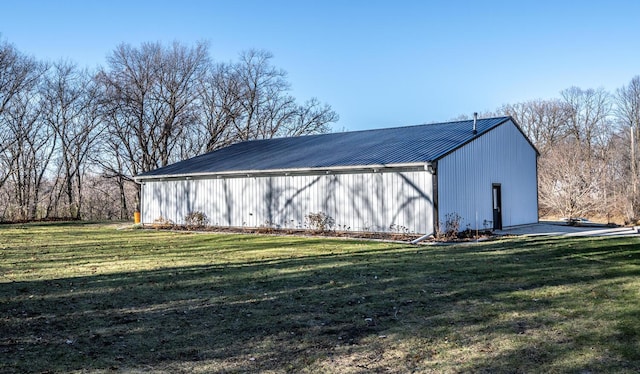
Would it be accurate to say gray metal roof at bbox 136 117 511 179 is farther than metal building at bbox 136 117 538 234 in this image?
Yes

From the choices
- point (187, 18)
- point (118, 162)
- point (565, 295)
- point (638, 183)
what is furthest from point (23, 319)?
point (118, 162)

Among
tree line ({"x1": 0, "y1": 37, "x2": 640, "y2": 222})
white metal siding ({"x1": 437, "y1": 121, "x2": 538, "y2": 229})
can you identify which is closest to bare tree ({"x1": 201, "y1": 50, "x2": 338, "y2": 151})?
tree line ({"x1": 0, "y1": 37, "x2": 640, "y2": 222})

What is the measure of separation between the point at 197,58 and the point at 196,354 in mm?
36424

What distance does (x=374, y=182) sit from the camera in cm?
1689

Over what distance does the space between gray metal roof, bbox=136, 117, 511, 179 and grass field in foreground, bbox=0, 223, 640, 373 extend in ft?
20.6

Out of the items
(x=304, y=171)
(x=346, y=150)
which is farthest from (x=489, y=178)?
(x=304, y=171)

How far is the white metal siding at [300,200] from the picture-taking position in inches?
636

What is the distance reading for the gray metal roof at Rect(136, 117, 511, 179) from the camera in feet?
56.4

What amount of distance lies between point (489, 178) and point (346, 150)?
214 inches

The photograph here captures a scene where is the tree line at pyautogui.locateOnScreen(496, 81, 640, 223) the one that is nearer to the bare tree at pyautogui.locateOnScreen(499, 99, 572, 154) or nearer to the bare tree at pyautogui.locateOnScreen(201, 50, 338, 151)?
the bare tree at pyautogui.locateOnScreen(499, 99, 572, 154)

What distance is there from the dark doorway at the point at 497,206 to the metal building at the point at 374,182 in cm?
4

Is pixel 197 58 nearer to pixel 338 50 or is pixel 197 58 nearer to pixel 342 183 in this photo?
pixel 338 50

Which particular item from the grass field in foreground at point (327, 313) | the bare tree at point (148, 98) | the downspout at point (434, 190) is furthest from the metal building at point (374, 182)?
the bare tree at point (148, 98)

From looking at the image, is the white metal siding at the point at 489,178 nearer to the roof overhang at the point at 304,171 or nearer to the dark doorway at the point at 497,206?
the dark doorway at the point at 497,206
